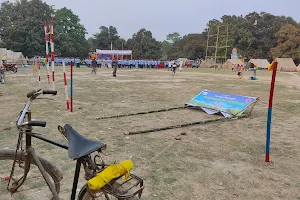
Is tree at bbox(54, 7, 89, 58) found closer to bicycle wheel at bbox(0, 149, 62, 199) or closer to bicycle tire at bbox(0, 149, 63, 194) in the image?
bicycle wheel at bbox(0, 149, 62, 199)

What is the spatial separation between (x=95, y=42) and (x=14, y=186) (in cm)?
7056

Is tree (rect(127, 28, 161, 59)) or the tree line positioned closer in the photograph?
the tree line

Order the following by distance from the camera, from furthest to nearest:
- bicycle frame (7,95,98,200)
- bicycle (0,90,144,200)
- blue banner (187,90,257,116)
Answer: blue banner (187,90,257,116) → bicycle frame (7,95,98,200) → bicycle (0,90,144,200)

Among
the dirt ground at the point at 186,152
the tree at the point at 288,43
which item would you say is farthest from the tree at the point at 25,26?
the dirt ground at the point at 186,152

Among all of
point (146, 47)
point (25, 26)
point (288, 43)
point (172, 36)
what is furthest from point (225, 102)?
point (172, 36)

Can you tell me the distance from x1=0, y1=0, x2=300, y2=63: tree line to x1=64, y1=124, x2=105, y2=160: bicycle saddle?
44494 millimetres

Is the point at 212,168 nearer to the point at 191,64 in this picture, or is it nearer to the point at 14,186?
the point at 14,186

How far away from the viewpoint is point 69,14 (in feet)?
210

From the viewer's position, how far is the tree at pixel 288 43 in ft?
169

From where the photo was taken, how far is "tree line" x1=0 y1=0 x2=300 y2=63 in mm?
50656

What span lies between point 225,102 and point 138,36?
5968 centimetres

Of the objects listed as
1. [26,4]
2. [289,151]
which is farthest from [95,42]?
[289,151]

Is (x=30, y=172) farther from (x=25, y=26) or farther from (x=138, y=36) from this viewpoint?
(x=138, y=36)

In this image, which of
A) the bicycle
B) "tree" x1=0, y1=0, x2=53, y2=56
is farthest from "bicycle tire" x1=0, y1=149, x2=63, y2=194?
"tree" x1=0, y1=0, x2=53, y2=56
